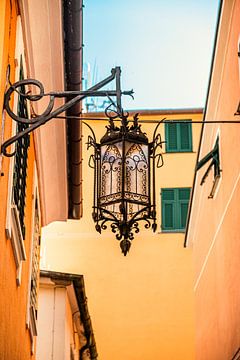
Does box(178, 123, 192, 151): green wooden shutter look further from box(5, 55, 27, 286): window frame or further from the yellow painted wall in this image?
box(5, 55, 27, 286): window frame

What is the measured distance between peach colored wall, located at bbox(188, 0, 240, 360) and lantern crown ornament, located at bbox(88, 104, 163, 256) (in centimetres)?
401

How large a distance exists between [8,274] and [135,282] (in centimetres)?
1833

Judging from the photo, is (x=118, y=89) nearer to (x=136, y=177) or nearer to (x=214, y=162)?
(x=136, y=177)

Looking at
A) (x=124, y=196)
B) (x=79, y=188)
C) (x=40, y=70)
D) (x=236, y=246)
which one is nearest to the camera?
(x=124, y=196)

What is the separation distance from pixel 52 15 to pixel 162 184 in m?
18.3

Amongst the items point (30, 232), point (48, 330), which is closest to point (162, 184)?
point (48, 330)

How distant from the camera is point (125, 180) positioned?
756 centimetres

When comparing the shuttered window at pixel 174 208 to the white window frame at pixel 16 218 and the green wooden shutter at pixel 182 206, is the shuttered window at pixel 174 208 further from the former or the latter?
the white window frame at pixel 16 218

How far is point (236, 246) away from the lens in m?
11.9

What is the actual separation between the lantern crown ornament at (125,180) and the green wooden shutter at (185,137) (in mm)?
19813

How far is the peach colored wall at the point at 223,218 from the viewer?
11938 millimetres

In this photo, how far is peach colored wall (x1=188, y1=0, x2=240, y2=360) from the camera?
11.9 metres

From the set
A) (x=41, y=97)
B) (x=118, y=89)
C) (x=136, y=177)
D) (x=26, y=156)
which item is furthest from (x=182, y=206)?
(x=41, y=97)

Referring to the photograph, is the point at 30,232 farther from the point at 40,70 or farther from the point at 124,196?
the point at 124,196
